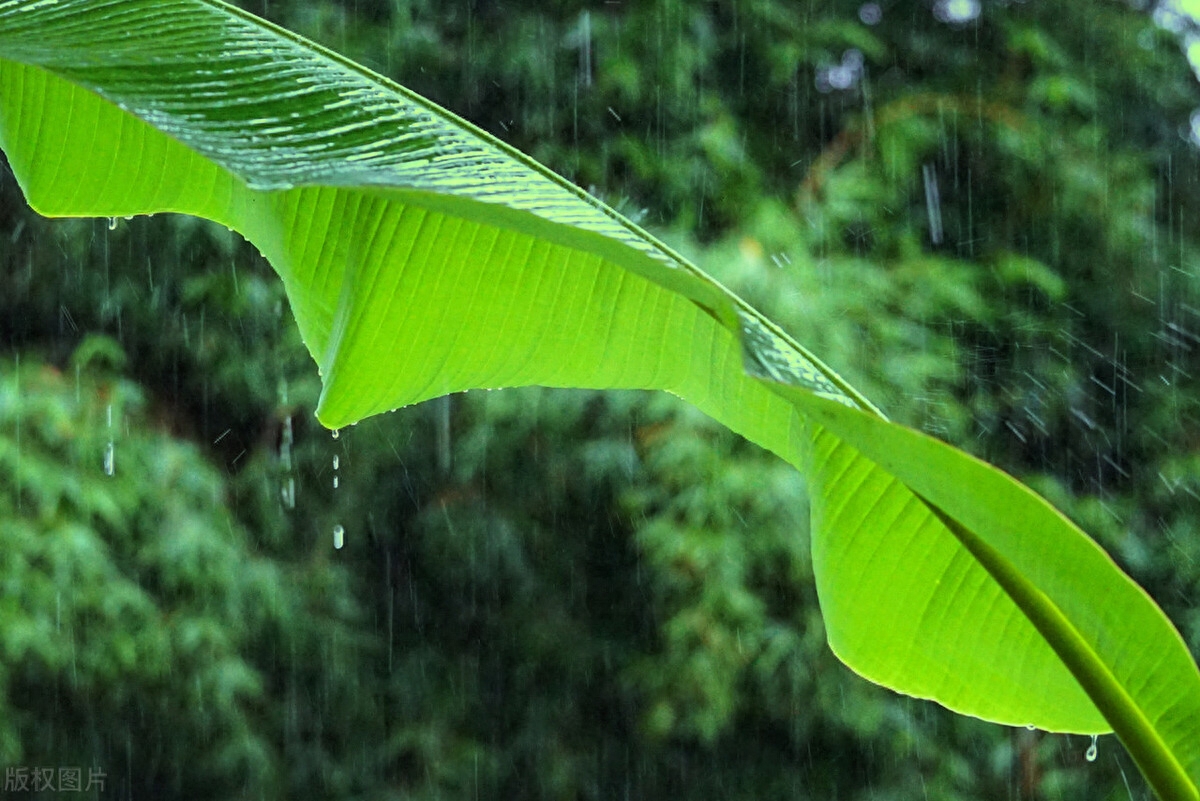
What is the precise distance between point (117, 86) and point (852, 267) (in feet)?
6.12

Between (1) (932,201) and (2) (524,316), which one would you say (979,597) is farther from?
(1) (932,201)

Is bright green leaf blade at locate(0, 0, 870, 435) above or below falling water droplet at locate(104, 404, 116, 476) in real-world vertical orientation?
above

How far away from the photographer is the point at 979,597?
0.80m

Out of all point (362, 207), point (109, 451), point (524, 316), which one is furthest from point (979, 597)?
point (109, 451)

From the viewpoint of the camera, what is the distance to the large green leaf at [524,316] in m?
0.58

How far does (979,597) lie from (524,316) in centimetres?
32

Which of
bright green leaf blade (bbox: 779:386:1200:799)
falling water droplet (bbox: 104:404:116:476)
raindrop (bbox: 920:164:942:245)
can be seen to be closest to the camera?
bright green leaf blade (bbox: 779:386:1200:799)

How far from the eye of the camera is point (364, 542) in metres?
2.73

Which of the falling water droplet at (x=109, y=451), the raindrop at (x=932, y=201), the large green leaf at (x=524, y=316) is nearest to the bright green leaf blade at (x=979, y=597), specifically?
the large green leaf at (x=524, y=316)

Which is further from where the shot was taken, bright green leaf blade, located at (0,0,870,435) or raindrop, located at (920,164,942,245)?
raindrop, located at (920,164,942,245)

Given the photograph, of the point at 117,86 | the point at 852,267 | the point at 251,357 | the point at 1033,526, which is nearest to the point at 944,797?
the point at 852,267

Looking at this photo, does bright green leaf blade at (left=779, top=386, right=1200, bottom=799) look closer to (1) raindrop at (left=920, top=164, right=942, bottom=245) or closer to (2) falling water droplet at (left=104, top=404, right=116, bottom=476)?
(2) falling water droplet at (left=104, top=404, right=116, bottom=476)

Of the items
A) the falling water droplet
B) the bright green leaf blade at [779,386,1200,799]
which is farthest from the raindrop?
the bright green leaf blade at [779,386,1200,799]

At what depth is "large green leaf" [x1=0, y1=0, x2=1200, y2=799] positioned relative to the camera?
1.89 ft
